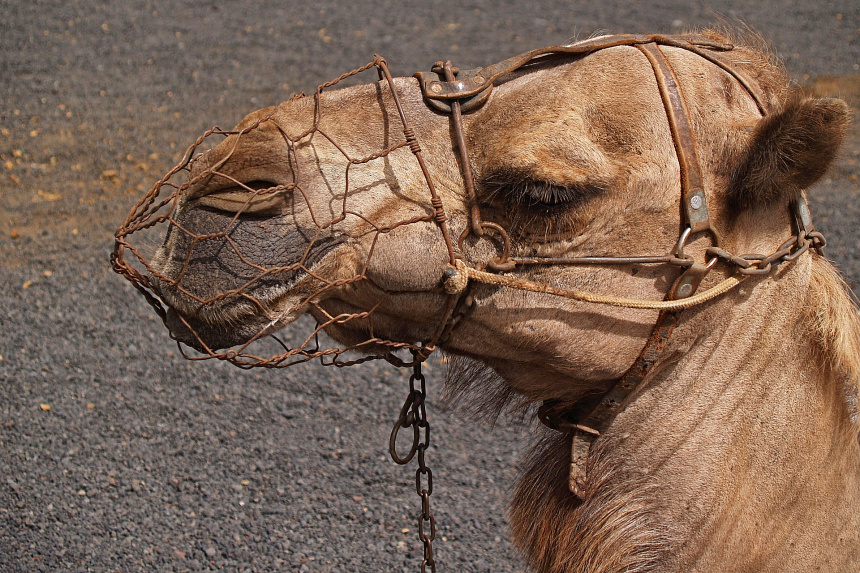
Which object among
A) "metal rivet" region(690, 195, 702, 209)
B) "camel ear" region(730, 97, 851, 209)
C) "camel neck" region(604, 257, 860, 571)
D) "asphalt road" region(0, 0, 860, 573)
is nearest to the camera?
"camel ear" region(730, 97, 851, 209)

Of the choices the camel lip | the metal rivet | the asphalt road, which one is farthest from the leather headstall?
the camel lip

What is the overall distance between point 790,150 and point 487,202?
74 cm

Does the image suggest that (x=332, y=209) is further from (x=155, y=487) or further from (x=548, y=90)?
(x=155, y=487)

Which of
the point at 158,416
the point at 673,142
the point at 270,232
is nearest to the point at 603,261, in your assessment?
the point at 673,142

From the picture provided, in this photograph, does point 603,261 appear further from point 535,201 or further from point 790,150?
point 790,150

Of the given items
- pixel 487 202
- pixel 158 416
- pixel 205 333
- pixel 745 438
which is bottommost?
pixel 158 416

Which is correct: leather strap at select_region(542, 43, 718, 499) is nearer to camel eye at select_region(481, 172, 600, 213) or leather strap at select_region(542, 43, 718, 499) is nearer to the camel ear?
the camel ear

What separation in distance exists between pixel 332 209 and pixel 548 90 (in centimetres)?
64

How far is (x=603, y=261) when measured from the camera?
1.94 m

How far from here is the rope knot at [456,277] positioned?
1919 mm

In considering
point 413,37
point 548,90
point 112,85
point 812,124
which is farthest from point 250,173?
point 413,37

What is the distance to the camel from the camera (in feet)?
6.22

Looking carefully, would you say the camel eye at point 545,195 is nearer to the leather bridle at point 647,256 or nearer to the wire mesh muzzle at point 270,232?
the leather bridle at point 647,256

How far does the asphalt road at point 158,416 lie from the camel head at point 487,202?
1.15ft
